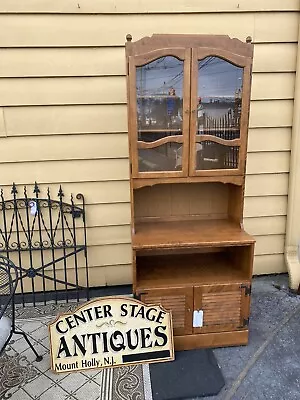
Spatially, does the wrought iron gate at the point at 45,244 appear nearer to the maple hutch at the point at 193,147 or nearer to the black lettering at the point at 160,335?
the maple hutch at the point at 193,147

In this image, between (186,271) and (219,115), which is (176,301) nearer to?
(186,271)

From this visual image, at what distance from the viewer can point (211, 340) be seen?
1.99 m

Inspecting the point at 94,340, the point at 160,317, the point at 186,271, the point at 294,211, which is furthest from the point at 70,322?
the point at 294,211

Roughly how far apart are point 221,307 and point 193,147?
0.98 m

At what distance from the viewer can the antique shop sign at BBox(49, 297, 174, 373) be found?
179 centimetres

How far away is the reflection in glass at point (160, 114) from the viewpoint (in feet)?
6.18

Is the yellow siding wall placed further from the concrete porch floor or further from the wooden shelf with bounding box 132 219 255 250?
the concrete porch floor

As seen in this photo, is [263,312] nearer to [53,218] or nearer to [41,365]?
[41,365]

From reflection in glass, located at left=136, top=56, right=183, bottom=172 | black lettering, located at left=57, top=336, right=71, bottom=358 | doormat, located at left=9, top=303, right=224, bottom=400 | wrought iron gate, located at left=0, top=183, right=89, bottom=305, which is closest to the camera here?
doormat, located at left=9, top=303, right=224, bottom=400

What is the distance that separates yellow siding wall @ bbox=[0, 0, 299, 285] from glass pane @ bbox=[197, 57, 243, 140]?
1.78 ft

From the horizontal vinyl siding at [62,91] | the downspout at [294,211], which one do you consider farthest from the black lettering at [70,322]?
the downspout at [294,211]

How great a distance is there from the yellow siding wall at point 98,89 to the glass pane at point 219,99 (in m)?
0.54

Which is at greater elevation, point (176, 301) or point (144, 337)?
point (176, 301)

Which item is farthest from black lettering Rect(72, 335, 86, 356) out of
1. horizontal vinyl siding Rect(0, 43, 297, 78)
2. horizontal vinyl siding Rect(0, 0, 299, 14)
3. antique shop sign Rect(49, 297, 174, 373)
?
horizontal vinyl siding Rect(0, 0, 299, 14)
